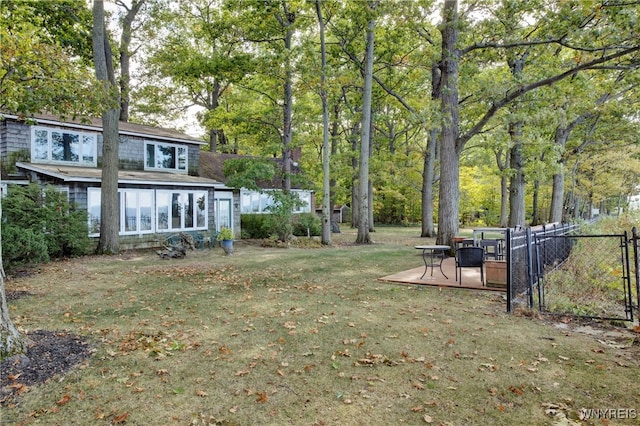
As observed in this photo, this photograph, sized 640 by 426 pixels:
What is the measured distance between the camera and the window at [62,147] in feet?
52.7

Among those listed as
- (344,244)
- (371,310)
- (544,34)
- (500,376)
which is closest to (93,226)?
(344,244)

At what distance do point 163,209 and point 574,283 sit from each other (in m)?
16.0

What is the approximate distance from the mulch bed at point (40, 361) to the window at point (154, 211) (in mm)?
11569

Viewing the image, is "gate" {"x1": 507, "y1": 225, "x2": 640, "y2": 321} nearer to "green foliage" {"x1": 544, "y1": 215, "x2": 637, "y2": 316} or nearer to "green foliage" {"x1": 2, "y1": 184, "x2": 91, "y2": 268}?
"green foliage" {"x1": 544, "y1": 215, "x2": 637, "y2": 316}

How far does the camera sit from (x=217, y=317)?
21.6 ft

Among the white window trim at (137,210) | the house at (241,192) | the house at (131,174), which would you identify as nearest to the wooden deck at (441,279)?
the house at (131,174)

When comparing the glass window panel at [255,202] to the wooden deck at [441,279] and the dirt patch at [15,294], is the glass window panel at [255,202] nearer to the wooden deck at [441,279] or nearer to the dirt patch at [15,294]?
the wooden deck at [441,279]

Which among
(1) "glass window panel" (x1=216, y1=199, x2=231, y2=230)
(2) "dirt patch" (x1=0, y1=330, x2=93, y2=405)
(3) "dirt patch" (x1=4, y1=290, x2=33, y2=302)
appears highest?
(1) "glass window panel" (x1=216, y1=199, x2=231, y2=230)

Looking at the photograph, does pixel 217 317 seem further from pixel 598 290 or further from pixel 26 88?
pixel 598 290

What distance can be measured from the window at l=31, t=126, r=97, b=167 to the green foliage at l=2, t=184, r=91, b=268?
3381mm

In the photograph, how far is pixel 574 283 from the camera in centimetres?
780

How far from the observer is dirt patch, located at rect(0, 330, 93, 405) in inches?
153

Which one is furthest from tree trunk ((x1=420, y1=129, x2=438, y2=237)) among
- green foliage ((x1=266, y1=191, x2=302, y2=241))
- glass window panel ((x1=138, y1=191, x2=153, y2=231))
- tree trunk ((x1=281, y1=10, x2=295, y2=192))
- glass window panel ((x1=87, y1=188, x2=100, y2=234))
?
glass window panel ((x1=87, y1=188, x2=100, y2=234))

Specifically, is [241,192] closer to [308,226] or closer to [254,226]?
[254,226]
